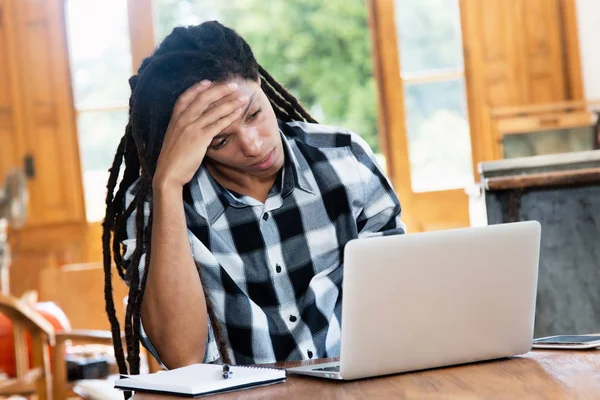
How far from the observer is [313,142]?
5.65ft

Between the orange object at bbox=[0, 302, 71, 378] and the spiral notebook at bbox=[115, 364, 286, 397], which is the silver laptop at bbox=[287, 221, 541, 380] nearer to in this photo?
the spiral notebook at bbox=[115, 364, 286, 397]

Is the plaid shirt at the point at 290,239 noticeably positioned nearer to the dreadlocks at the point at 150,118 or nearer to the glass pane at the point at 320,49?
the dreadlocks at the point at 150,118

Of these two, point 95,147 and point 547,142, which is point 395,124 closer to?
point 547,142

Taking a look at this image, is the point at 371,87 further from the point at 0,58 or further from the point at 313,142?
the point at 313,142

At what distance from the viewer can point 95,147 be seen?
19.2 feet

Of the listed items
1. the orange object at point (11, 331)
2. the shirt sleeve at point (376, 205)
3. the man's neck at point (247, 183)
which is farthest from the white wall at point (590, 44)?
the man's neck at point (247, 183)

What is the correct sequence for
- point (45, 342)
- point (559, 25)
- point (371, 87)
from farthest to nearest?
point (371, 87) → point (559, 25) → point (45, 342)

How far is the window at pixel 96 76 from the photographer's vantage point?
5828mm

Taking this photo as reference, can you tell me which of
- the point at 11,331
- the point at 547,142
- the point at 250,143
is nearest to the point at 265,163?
the point at 250,143

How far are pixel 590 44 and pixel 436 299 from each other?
469cm

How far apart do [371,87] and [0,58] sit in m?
5.14

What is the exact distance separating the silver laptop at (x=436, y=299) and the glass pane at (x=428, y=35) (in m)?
4.55

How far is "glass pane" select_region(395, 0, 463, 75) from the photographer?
5562 millimetres

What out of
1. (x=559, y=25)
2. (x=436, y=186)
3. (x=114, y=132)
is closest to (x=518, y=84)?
(x=559, y=25)
